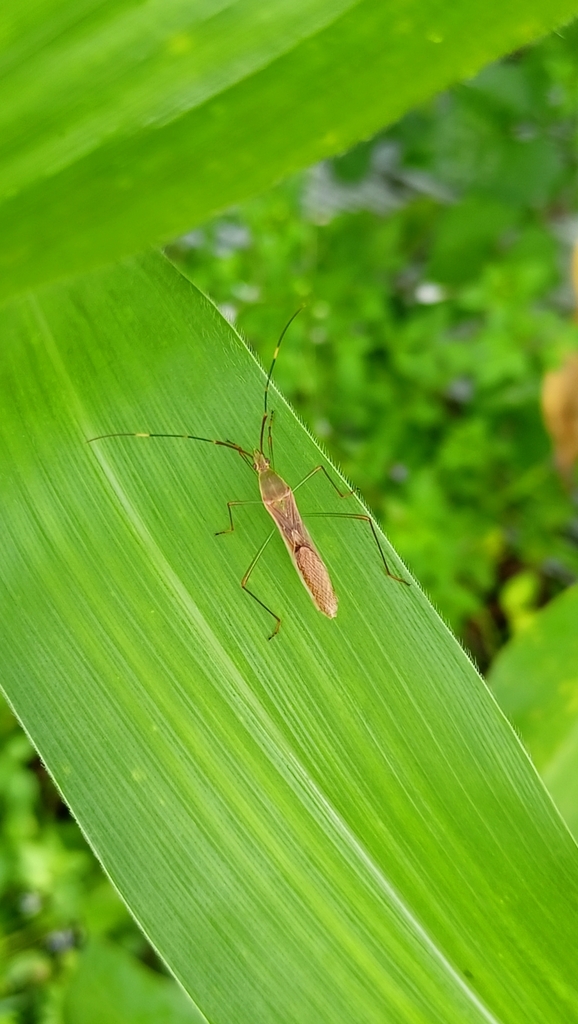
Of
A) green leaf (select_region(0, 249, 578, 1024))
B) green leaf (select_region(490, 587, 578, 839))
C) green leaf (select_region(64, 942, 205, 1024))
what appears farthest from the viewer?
green leaf (select_region(64, 942, 205, 1024))

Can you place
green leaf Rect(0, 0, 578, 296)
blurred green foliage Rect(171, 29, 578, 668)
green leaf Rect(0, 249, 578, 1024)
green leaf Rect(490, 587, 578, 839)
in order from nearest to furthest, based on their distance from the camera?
green leaf Rect(0, 0, 578, 296)
green leaf Rect(0, 249, 578, 1024)
green leaf Rect(490, 587, 578, 839)
blurred green foliage Rect(171, 29, 578, 668)

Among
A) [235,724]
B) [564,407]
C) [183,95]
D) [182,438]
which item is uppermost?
[183,95]

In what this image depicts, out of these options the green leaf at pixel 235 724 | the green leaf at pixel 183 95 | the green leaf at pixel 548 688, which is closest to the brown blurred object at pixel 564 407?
the green leaf at pixel 548 688

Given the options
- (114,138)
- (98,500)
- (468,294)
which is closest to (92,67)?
(114,138)

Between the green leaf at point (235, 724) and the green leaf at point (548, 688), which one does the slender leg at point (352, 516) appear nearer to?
the green leaf at point (235, 724)

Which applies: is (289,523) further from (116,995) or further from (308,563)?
(116,995)

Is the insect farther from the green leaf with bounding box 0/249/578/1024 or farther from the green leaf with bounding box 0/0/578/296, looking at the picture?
the green leaf with bounding box 0/0/578/296

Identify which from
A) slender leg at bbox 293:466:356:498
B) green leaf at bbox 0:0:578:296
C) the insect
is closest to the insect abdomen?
the insect

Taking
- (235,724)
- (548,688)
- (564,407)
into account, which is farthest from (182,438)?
(564,407)
